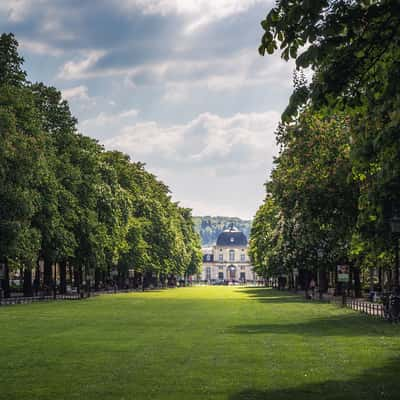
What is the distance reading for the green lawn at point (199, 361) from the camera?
1619 centimetres

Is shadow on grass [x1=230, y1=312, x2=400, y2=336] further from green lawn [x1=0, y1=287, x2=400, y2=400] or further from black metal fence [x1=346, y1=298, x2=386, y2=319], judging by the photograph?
black metal fence [x1=346, y1=298, x2=386, y2=319]

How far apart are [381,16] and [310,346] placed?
1292cm

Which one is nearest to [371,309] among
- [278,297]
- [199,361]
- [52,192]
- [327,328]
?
[327,328]

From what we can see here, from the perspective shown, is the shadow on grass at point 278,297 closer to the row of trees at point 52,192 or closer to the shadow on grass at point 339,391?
the row of trees at point 52,192

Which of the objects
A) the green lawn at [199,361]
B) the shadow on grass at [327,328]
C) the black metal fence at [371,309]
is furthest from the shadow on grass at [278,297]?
the green lawn at [199,361]

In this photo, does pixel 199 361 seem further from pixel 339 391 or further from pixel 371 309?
pixel 371 309

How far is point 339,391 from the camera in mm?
16047

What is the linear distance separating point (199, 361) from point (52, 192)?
46.0 m

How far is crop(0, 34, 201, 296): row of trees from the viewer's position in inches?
2271

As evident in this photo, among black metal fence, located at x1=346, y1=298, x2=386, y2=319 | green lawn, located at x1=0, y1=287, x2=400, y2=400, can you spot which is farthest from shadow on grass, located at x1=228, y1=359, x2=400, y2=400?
black metal fence, located at x1=346, y1=298, x2=386, y2=319

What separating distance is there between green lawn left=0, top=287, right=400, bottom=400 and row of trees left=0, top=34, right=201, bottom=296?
22.7 m

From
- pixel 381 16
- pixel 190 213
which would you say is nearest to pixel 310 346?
pixel 381 16

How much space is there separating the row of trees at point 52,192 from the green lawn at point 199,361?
22.7 meters

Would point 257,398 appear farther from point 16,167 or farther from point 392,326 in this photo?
point 16,167
